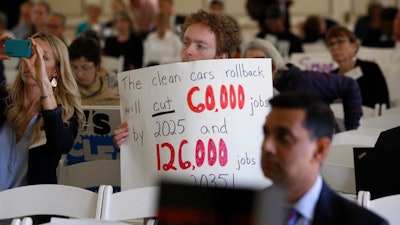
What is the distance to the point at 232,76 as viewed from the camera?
15.7ft

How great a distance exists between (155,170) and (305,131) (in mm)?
1956

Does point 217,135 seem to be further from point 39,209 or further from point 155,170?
point 39,209

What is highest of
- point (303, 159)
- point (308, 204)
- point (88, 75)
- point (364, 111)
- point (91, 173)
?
point (303, 159)

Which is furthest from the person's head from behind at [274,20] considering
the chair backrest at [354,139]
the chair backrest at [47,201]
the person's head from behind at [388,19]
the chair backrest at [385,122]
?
the chair backrest at [47,201]

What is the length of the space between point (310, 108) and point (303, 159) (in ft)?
0.53

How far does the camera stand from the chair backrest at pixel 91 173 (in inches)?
217

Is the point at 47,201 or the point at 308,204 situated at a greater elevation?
the point at 308,204

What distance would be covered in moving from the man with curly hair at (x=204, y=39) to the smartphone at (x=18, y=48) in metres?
0.61

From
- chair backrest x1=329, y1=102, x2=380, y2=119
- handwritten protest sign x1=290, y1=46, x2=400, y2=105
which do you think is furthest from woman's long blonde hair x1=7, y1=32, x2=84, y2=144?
handwritten protest sign x1=290, y1=46, x2=400, y2=105

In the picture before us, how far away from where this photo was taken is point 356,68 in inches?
334

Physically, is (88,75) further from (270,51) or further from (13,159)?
(13,159)

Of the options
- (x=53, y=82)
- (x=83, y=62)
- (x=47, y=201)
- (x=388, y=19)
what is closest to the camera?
(x=47, y=201)

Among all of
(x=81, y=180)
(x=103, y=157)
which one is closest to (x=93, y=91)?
(x=103, y=157)

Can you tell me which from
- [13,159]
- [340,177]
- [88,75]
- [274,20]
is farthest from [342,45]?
[13,159]
